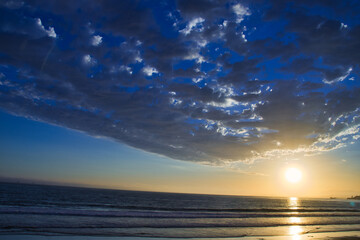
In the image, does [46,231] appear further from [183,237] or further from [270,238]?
[270,238]

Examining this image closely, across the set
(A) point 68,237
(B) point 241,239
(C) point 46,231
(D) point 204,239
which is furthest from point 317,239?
(C) point 46,231

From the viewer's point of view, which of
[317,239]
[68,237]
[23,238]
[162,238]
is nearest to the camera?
[23,238]

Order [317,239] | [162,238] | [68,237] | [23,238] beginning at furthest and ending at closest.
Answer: [317,239] → [162,238] → [68,237] → [23,238]

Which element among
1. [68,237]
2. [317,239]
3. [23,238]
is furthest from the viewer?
[317,239]

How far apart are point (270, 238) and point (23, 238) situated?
18215mm

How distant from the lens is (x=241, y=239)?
664 inches

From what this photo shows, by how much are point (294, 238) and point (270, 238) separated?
2.30 meters

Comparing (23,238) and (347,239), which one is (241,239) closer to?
(347,239)

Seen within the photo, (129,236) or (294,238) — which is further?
(294,238)

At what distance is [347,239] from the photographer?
59.3ft

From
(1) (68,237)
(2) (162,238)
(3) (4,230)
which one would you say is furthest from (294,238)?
(3) (4,230)

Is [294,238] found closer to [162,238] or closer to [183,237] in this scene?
[183,237]

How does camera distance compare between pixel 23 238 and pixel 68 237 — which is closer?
pixel 23 238

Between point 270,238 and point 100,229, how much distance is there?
567 inches
